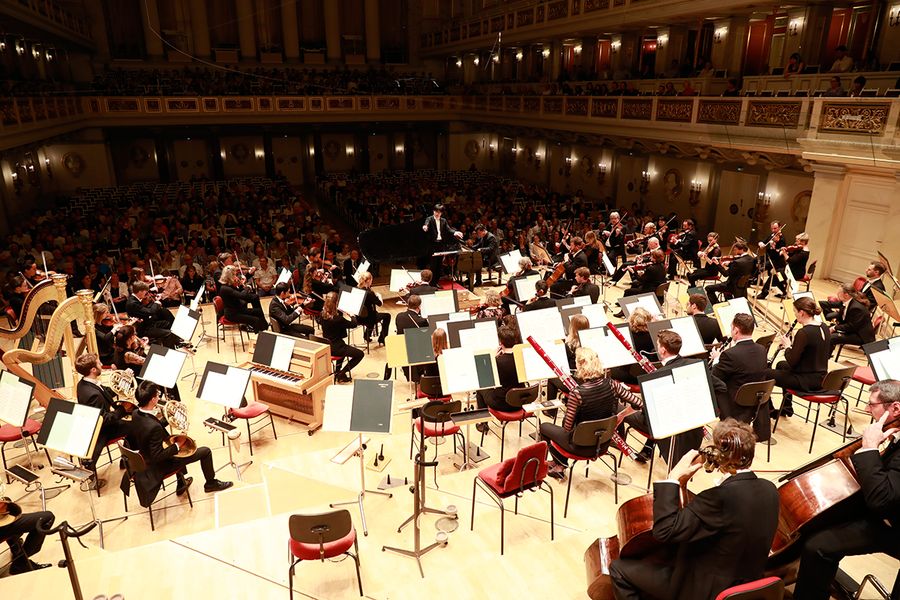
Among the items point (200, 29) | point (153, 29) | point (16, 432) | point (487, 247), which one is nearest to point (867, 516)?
point (16, 432)

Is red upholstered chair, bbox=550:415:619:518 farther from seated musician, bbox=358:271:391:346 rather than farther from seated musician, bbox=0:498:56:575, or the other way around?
seated musician, bbox=358:271:391:346

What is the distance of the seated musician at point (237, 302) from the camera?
9906 millimetres

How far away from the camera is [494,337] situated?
7301 mm

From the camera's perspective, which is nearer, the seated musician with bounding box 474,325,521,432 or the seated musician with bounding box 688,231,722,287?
the seated musician with bounding box 474,325,521,432

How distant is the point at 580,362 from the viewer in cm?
545

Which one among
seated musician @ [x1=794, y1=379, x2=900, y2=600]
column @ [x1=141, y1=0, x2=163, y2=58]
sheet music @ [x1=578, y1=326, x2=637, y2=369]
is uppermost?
column @ [x1=141, y1=0, x2=163, y2=58]

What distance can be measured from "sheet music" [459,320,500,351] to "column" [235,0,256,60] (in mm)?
29234

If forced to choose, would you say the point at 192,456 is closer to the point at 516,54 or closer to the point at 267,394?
the point at 267,394

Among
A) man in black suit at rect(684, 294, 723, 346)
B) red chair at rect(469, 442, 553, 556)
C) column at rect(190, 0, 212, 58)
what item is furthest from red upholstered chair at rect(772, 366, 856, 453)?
column at rect(190, 0, 212, 58)

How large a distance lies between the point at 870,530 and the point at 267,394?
6854mm

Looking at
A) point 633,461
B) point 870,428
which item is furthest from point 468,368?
point 870,428

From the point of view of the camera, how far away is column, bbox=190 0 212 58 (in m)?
29.4

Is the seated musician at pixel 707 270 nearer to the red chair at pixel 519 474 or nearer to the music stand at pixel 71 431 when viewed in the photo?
the red chair at pixel 519 474

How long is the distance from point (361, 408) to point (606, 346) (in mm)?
3052
